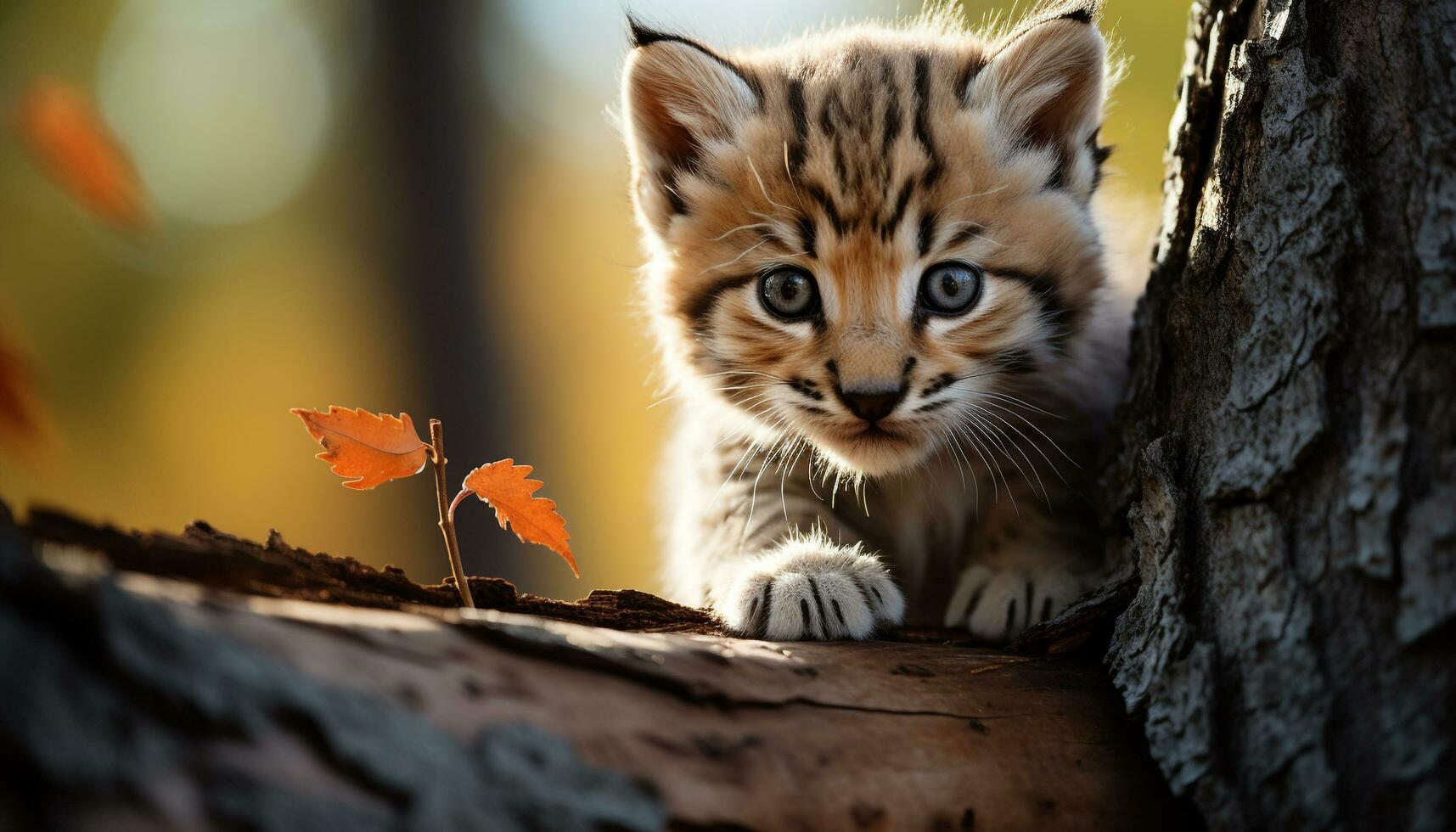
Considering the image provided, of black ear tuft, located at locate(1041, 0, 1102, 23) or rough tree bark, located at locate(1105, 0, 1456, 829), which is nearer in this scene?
rough tree bark, located at locate(1105, 0, 1456, 829)

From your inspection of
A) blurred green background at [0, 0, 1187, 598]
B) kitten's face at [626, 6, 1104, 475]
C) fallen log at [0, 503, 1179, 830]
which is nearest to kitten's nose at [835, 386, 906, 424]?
kitten's face at [626, 6, 1104, 475]

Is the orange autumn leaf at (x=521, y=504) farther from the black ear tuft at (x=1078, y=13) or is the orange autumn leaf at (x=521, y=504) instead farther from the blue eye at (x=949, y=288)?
the black ear tuft at (x=1078, y=13)

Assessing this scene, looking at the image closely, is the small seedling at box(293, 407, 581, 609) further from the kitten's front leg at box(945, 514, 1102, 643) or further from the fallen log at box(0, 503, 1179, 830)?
the kitten's front leg at box(945, 514, 1102, 643)

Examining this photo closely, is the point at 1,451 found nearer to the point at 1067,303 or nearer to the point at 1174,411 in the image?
the point at 1174,411

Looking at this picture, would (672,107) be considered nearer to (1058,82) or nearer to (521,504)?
(1058,82)

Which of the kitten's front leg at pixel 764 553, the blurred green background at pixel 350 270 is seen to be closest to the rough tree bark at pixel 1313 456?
the kitten's front leg at pixel 764 553

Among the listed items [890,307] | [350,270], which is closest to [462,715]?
[890,307]
